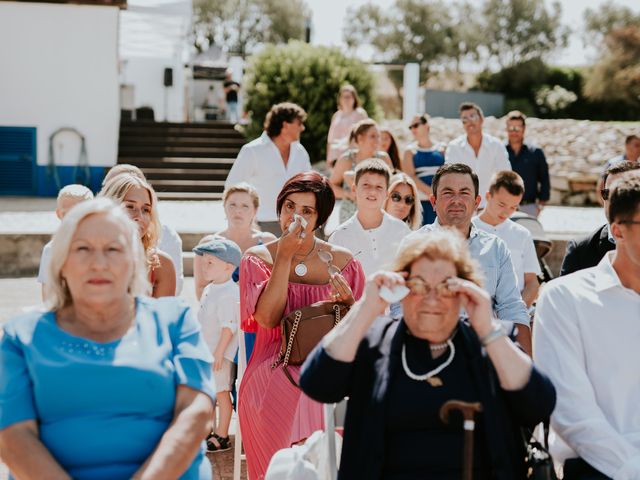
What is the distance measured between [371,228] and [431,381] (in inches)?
127

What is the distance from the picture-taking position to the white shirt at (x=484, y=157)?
32.4 feet

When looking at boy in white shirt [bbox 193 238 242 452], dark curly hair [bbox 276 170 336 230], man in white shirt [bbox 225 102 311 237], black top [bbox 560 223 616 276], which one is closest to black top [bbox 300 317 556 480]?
dark curly hair [bbox 276 170 336 230]

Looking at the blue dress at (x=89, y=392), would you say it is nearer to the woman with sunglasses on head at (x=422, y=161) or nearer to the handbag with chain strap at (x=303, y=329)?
the handbag with chain strap at (x=303, y=329)

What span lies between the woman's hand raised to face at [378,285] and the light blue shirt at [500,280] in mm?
1641

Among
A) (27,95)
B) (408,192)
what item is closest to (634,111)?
(27,95)

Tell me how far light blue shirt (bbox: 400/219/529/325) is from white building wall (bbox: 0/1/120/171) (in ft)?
48.8

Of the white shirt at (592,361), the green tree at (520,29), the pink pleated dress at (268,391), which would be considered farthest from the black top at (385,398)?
the green tree at (520,29)

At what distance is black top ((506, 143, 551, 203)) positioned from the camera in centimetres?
1068

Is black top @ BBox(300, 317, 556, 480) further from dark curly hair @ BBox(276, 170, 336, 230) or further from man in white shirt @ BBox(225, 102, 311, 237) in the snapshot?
man in white shirt @ BBox(225, 102, 311, 237)

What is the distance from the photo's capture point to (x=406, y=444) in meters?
3.14

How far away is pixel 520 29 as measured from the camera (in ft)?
190

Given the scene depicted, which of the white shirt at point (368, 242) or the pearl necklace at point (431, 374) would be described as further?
the white shirt at point (368, 242)

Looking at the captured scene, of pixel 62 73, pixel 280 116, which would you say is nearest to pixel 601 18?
pixel 62 73

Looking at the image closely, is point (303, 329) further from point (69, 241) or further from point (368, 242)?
point (368, 242)
